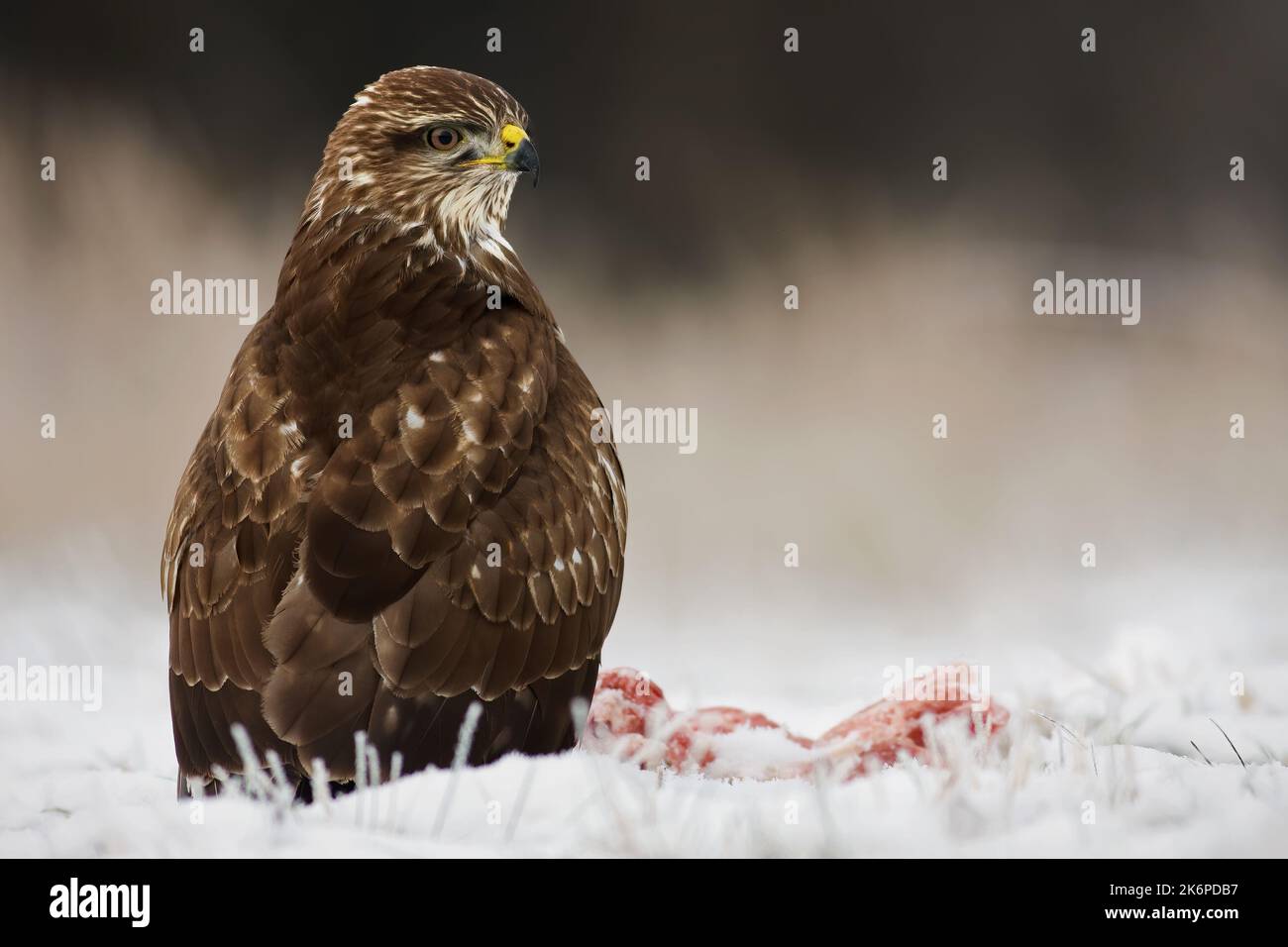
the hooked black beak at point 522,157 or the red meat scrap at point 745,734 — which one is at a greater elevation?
the hooked black beak at point 522,157

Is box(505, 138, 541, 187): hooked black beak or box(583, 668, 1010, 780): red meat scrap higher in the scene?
box(505, 138, 541, 187): hooked black beak

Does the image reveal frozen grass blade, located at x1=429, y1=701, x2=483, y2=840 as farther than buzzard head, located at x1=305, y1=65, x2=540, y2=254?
No

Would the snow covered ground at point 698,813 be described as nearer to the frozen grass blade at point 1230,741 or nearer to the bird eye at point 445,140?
the frozen grass blade at point 1230,741

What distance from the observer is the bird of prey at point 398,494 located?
2.47 m

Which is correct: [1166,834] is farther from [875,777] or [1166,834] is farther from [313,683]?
[313,683]

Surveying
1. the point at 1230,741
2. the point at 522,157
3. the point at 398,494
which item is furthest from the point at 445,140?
the point at 1230,741

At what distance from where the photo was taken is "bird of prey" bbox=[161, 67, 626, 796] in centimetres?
247

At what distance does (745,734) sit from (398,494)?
48.5 inches

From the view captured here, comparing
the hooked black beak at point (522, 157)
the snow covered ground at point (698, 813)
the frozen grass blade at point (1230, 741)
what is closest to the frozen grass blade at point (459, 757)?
the snow covered ground at point (698, 813)

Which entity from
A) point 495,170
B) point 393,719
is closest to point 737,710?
point 393,719

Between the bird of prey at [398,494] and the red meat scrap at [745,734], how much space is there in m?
0.42

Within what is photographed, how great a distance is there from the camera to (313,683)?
243 centimetres

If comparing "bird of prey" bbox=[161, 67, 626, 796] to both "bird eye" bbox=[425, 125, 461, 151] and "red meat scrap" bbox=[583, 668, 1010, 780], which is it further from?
"red meat scrap" bbox=[583, 668, 1010, 780]
